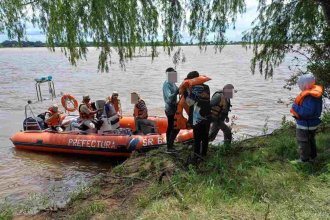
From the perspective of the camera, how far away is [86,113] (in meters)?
11.0

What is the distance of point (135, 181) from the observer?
619 cm

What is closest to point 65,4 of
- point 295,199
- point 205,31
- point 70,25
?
point 70,25

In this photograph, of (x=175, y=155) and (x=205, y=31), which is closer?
(x=205, y=31)

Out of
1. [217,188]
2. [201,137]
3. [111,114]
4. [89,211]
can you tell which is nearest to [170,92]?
[201,137]

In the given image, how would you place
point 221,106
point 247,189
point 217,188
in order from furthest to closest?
point 221,106 < point 217,188 < point 247,189

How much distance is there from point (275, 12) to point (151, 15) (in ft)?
9.66

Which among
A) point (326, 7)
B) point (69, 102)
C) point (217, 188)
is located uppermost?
point (326, 7)

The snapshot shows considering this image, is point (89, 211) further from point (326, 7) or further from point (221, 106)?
point (326, 7)

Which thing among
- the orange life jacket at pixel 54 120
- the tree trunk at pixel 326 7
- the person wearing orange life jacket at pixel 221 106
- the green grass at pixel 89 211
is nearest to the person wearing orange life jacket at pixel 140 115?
the orange life jacket at pixel 54 120

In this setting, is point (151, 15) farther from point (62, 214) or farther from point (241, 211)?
point (62, 214)

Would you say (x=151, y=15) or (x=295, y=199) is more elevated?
(x=151, y=15)

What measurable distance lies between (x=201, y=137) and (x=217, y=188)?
1620mm

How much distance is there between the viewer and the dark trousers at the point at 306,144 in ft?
17.9

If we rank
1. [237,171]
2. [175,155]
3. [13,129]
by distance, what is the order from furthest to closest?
→ 1. [13,129]
2. [175,155]
3. [237,171]
